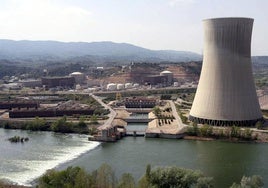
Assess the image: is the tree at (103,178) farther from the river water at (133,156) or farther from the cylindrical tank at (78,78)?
the cylindrical tank at (78,78)

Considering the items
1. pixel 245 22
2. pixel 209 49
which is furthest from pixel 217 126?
pixel 245 22

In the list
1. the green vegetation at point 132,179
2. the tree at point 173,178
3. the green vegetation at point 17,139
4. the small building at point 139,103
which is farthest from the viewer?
the small building at point 139,103

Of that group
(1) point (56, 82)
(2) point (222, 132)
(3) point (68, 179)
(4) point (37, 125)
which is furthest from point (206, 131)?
(1) point (56, 82)

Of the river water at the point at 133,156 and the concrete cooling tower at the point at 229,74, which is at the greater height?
the concrete cooling tower at the point at 229,74

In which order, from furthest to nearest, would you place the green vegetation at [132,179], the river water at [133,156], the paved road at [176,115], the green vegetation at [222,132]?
the paved road at [176,115], the green vegetation at [222,132], the river water at [133,156], the green vegetation at [132,179]

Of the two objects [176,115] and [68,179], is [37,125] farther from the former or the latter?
[68,179]

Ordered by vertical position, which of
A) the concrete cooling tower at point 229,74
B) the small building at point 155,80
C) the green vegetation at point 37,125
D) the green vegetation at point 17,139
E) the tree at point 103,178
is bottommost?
the green vegetation at point 17,139

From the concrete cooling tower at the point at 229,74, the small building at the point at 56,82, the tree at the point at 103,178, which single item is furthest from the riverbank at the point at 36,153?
the small building at the point at 56,82
